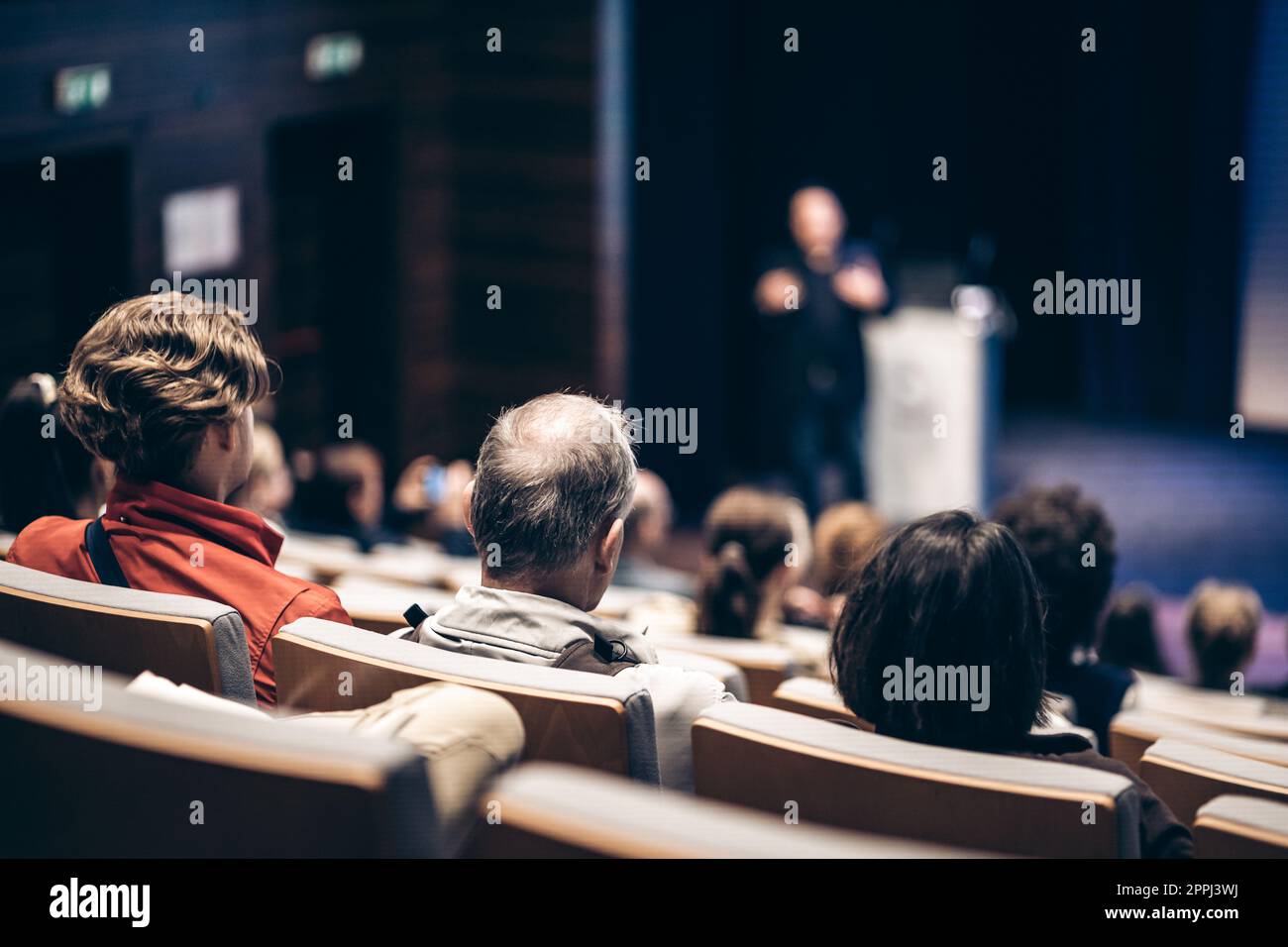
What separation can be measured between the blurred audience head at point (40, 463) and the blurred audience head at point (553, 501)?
3.24ft

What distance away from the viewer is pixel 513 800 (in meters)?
1.15

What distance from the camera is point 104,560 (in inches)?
75.4

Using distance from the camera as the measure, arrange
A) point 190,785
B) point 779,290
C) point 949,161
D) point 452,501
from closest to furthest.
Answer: point 190,785
point 452,501
point 779,290
point 949,161

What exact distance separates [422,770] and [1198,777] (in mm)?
Answer: 962

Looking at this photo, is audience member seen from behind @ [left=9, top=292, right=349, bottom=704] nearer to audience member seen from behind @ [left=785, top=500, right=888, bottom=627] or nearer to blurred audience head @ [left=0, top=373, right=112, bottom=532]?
blurred audience head @ [left=0, top=373, right=112, bottom=532]

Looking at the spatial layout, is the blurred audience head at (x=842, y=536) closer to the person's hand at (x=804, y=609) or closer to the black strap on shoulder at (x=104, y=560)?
the person's hand at (x=804, y=609)

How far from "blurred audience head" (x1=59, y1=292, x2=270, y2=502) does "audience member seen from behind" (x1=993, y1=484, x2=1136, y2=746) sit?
1.19m

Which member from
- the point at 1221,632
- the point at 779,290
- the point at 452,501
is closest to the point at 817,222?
the point at 779,290

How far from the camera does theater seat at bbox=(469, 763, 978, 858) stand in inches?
42.4

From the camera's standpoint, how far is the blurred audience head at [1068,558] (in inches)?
97.0

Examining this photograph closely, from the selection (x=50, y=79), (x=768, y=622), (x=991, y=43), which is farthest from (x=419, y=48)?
(x=768, y=622)

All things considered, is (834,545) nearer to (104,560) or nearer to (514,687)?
(104,560)
